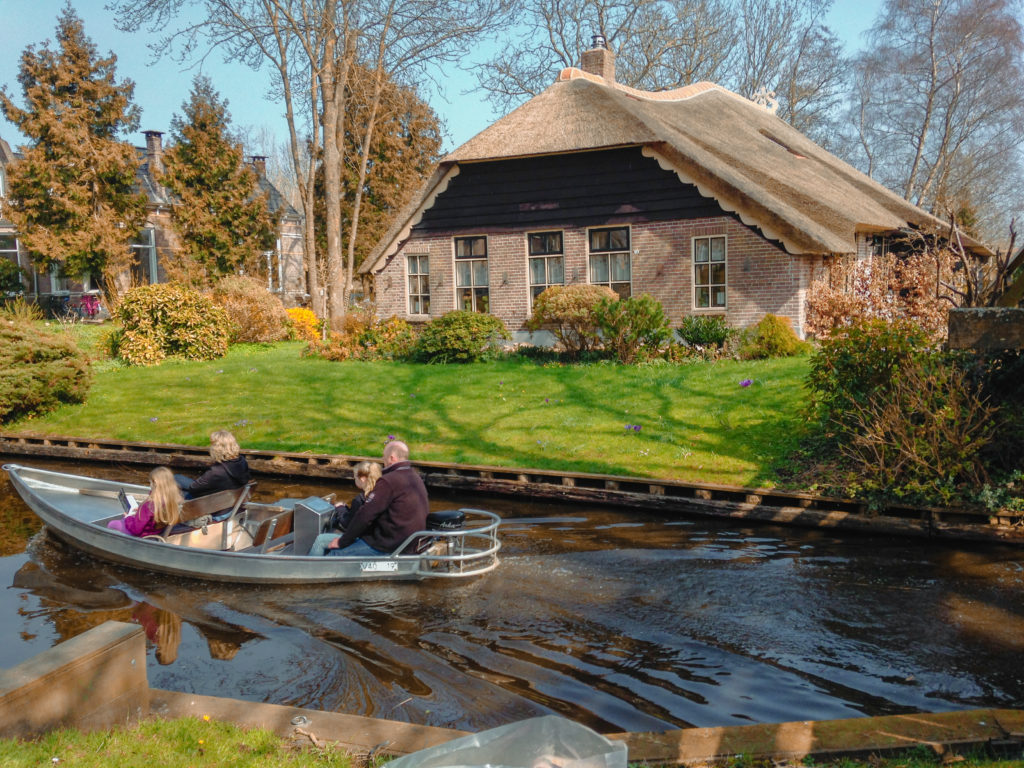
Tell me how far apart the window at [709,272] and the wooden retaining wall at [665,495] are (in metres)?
10.5

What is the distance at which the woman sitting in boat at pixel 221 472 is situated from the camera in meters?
9.44

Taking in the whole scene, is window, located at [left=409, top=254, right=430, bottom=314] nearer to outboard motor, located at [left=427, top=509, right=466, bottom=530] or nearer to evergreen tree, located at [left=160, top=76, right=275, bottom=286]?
evergreen tree, located at [left=160, top=76, right=275, bottom=286]

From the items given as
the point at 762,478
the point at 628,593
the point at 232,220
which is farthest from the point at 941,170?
the point at 628,593

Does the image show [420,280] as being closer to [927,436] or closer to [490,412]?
[490,412]

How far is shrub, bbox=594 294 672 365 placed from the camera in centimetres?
1798

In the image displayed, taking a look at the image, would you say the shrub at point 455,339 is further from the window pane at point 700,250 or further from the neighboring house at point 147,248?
the neighboring house at point 147,248

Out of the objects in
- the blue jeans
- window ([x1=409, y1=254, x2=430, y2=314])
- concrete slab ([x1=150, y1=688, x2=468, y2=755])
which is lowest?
concrete slab ([x1=150, y1=688, x2=468, y2=755])

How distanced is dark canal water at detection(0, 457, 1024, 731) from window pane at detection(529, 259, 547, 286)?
43.4ft

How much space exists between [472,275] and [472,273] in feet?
0.19

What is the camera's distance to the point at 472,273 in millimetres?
23453

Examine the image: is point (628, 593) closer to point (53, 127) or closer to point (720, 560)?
point (720, 560)

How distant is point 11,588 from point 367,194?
35784mm

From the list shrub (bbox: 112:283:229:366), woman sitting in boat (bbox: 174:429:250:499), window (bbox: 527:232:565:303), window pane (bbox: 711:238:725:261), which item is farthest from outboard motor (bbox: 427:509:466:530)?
shrub (bbox: 112:283:229:366)

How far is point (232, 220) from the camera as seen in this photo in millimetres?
34625
